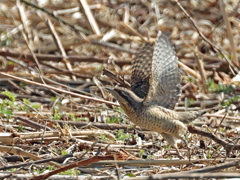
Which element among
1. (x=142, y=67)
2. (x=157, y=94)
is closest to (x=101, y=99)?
(x=142, y=67)

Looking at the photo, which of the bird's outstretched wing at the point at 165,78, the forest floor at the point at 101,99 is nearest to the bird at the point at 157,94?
the bird's outstretched wing at the point at 165,78

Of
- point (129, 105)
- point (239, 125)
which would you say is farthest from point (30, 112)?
point (239, 125)

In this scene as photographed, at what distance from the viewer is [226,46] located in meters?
7.64

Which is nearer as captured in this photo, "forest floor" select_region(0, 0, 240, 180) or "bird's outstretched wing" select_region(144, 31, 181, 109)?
"forest floor" select_region(0, 0, 240, 180)

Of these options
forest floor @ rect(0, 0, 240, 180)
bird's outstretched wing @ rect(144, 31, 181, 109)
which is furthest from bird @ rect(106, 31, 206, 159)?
forest floor @ rect(0, 0, 240, 180)

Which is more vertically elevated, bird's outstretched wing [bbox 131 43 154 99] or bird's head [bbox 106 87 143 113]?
bird's outstretched wing [bbox 131 43 154 99]

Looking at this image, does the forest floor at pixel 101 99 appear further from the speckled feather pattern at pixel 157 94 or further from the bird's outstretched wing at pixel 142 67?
the bird's outstretched wing at pixel 142 67

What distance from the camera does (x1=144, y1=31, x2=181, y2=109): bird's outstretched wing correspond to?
3613 millimetres

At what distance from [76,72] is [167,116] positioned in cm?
276

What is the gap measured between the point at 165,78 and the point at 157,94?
0.70 feet

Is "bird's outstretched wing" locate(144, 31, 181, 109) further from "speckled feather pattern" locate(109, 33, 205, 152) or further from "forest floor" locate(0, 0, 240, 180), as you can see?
"forest floor" locate(0, 0, 240, 180)

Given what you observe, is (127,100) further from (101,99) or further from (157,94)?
(101,99)

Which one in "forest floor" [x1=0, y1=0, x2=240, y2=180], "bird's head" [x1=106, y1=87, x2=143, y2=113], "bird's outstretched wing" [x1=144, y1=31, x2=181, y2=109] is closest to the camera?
"forest floor" [x1=0, y1=0, x2=240, y2=180]

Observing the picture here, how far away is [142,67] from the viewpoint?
408 centimetres
